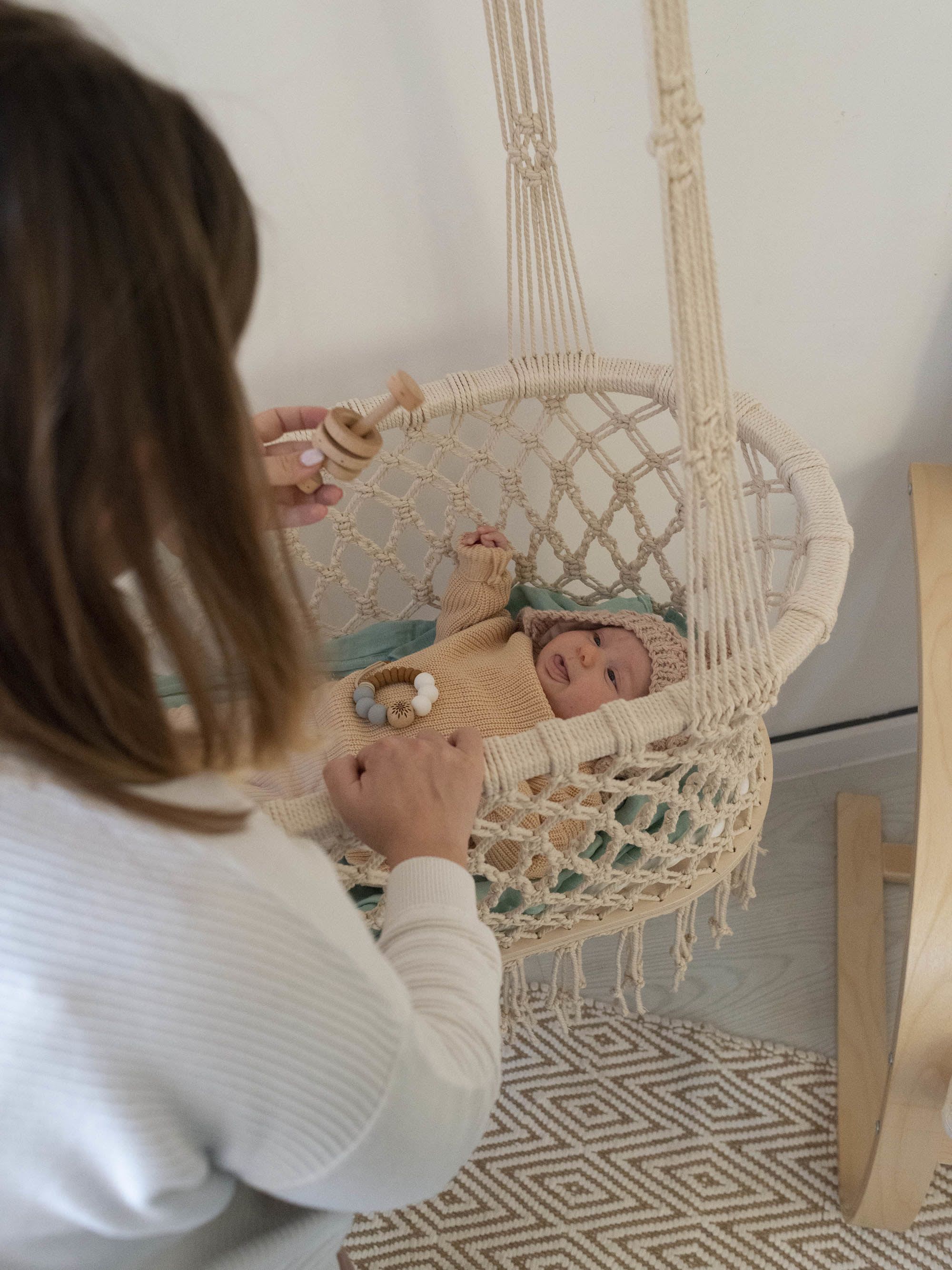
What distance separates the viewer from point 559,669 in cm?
92

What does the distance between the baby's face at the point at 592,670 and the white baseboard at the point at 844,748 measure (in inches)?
20.7

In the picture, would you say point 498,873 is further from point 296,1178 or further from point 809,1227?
point 809,1227

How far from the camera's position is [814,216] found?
0.89 m

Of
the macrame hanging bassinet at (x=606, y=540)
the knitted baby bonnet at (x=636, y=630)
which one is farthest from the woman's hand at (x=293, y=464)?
the knitted baby bonnet at (x=636, y=630)

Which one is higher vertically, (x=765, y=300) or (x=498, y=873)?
(x=765, y=300)

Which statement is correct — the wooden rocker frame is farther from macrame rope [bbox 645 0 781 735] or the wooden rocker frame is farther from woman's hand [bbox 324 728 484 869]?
woman's hand [bbox 324 728 484 869]

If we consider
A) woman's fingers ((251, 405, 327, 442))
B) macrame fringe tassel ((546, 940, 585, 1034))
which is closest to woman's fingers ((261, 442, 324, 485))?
woman's fingers ((251, 405, 327, 442))

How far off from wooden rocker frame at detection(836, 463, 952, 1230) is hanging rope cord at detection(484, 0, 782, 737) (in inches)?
10.9

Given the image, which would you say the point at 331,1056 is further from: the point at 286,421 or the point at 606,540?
the point at 606,540

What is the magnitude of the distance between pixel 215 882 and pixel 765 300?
33.4 inches

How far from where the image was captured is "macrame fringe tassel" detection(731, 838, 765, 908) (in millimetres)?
902

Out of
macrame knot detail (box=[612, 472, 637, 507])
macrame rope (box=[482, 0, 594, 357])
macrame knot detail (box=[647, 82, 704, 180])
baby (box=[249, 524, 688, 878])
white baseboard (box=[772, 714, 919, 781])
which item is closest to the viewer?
macrame knot detail (box=[647, 82, 704, 180])

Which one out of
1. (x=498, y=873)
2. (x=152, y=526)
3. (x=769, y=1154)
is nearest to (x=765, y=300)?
(x=498, y=873)

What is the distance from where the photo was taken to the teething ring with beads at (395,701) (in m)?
0.82
